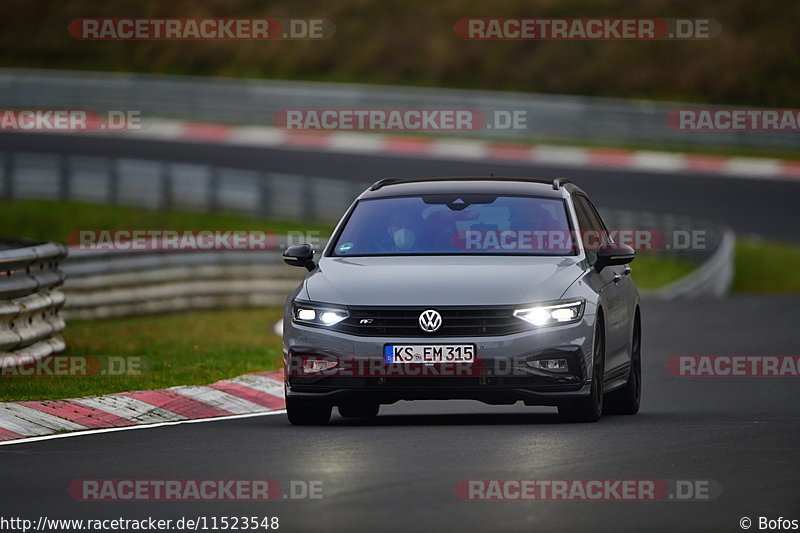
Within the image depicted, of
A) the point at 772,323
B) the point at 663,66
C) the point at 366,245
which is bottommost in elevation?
the point at 772,323

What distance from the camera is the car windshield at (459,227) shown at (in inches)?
479

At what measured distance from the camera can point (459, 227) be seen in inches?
483

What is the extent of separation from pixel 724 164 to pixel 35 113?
16.8 meters

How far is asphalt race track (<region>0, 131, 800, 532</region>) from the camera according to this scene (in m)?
8.17

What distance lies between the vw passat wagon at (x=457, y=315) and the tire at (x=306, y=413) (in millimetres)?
10

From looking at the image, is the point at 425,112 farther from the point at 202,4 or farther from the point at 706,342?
the point at 706,342

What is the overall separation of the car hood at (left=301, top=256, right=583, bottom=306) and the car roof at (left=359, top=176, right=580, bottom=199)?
0.76 metres

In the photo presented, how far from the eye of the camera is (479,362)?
11094 mm

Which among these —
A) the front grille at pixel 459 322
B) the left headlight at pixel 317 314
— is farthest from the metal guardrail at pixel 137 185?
the front grille at pixel 459 322

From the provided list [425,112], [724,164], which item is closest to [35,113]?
[425,112]

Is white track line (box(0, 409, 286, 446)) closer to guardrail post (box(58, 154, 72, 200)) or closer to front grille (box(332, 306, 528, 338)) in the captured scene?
front grille (box(332, 306, 528, 338))

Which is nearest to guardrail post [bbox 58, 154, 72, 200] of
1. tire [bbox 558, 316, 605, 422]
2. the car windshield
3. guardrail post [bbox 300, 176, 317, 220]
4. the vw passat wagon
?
guardrail post [bbox 300, 176, 317, 220]

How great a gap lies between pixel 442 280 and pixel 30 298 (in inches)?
200

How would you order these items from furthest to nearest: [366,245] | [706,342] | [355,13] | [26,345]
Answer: [355,13], [706,342], [26,345], [366,245]
